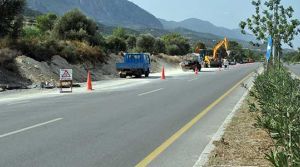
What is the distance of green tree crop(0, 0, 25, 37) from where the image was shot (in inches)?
1491

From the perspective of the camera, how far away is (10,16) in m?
38.6

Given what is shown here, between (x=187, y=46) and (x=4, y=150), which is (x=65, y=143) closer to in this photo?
(x=4, y=150)

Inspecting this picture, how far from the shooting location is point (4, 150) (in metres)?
9.33

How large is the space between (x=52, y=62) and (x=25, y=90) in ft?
37.4

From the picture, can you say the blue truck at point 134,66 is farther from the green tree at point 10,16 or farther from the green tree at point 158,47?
the green tree at point 158,47

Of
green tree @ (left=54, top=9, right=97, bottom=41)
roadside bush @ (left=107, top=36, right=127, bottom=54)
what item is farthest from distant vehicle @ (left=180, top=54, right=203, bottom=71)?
green tree @ (left=54, top=9, right=97, bottom=41)

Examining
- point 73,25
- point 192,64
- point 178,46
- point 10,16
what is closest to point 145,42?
point 178,46

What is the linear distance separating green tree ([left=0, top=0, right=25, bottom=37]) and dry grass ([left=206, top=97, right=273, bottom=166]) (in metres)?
28.7

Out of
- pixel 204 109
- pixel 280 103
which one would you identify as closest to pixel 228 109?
pixel 204 109

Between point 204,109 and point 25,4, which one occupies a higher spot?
point 25,4

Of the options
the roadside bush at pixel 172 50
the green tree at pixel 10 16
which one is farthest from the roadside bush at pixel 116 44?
the roadside bush at pixel 172 50

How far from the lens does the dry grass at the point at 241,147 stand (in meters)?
8.20

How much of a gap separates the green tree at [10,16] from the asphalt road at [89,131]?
21.3m

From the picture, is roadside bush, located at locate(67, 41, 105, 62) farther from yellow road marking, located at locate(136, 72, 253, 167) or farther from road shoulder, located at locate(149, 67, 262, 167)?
road shoulder, located at locate(149, 67, 262, 167)
